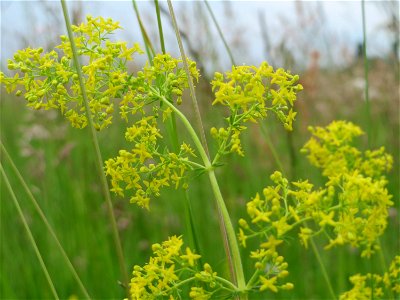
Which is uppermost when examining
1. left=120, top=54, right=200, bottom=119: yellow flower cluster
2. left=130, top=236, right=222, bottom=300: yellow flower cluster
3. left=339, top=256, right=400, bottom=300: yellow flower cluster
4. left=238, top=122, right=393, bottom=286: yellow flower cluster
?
left=120, top=54, right=200, bottom=119: yellow flower cluster

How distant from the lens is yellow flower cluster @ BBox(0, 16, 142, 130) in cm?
192

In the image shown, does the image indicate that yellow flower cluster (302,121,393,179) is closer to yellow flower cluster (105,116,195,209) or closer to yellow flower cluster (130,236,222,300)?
yellow flower cluster (105,116,195,209)

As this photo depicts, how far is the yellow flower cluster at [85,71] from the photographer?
192 cm

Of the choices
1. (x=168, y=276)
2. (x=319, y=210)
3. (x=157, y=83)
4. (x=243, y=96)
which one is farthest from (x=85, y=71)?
(x=319, y=210)

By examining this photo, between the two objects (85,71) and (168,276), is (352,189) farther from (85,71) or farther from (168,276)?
(85,71)

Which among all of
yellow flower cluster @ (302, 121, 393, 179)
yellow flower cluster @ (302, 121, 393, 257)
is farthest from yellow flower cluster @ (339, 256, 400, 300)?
yellow flower cluster @ (302, 121, 393, 179)

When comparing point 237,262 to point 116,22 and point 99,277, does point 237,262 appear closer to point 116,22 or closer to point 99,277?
point 116,22

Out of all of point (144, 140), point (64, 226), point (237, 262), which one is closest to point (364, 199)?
point (237, 262)

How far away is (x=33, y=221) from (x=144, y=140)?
2.98 meters

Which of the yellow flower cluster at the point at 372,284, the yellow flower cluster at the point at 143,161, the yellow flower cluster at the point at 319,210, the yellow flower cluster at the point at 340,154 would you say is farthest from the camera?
the yellow flower cluster at the point at 340,154

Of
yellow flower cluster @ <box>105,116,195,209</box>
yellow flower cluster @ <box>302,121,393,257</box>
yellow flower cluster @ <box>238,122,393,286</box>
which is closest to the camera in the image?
yellow flower cluster @ <box>238,122,393,286</box>

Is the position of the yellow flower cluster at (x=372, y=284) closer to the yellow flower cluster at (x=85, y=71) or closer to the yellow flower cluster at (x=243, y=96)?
the yellow flower cluster at (x=243, y=96)

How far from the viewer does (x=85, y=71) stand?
192 centimetres

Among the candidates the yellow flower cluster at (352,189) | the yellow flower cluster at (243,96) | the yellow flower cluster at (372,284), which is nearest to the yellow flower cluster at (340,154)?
the yellow flower cluster at (352,189)
